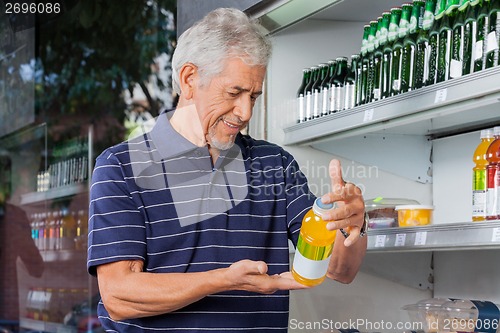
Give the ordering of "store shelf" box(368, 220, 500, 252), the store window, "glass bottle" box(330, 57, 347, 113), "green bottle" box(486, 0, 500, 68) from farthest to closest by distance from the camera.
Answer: the store window, "glass bottle" box(330, 57, 347, 113), "green bottle" box(486, 0, 500, 68), "store shelf" box(368, 220, 500, 252)

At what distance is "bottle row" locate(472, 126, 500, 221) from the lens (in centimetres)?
184

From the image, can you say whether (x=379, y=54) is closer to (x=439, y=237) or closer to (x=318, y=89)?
(x=318, y=89)

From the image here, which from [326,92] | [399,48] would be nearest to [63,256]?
[326,92]

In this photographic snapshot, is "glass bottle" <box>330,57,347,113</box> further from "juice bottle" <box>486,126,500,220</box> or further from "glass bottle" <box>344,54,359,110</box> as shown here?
"juice bottle" <box>486,126,500,220</box>

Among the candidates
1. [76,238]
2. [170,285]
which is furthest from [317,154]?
[76,238]

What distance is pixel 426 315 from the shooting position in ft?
6.82

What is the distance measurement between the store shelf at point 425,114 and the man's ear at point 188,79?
515 millimetres

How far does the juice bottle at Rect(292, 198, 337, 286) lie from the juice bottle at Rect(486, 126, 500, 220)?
448 millimetres

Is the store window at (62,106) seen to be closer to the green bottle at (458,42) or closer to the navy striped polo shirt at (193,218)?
the navy striped polo shirt at (193,218)

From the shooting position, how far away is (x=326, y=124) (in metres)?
2.34

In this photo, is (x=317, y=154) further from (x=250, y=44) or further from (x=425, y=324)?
(x=250, y=44)

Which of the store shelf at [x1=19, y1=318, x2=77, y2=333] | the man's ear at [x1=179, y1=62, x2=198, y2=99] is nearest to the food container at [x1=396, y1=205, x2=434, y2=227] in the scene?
the man's ear at [x1=179, y1=62, x2=198, y2=99]

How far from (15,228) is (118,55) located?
1639mm

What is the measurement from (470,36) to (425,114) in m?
0.22
